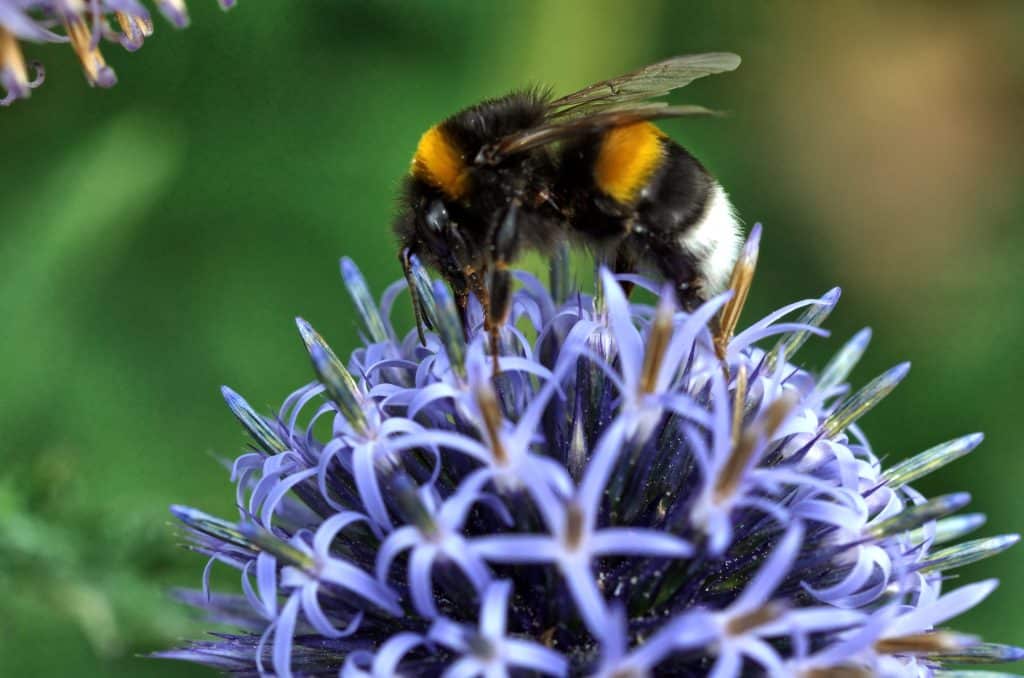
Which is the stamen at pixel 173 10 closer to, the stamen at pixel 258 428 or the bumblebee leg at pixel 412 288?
the bumblebee leg at pixel 412 288

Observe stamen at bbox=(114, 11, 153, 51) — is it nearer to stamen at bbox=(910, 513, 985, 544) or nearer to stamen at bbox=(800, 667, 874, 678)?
stamen at bbox=(800, 667, 874, 678)

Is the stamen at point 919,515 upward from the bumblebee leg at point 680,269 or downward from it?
downward

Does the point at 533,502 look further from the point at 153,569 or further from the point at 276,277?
the point at 276,277

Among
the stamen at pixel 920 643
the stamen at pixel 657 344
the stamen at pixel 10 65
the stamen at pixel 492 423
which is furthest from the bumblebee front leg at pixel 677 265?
the stamen at pixel 10 65

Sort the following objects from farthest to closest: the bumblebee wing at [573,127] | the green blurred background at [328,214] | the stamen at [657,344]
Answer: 1. the green blurred background at [328,214]
2. the bumblebee wing at [573,127]
3. the stamen at [657,344]

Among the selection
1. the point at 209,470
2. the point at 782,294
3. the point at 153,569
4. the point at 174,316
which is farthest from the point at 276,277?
the point at 782,294

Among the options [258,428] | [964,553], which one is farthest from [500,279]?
[964,553]

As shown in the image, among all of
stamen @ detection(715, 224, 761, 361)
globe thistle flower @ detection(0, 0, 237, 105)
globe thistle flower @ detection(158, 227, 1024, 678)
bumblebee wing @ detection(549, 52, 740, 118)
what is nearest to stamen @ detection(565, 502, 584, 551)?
globe thistle flower @ detection(158, 227, 1024, 678)
